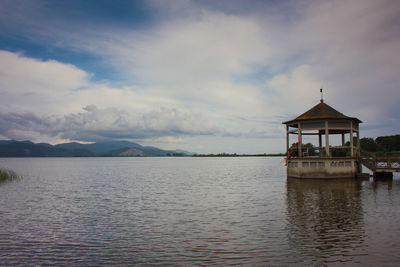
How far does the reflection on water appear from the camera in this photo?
9.31 meters

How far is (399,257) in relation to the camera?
870 centimetres

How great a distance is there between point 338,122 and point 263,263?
26.6 m

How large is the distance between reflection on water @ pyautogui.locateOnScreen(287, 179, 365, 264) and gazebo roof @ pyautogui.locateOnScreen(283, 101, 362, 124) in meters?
11.7

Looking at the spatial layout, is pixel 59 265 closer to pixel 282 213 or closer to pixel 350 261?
pixel 350 261

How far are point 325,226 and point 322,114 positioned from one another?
2135 centimetres

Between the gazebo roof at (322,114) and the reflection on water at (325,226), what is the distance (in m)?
11.7

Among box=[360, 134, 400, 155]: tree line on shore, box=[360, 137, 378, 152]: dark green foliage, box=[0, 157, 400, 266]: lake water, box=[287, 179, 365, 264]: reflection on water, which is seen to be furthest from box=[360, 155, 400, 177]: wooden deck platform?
box=[360, 137, 378, 152]: dark green foliage

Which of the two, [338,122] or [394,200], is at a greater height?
[338,122]

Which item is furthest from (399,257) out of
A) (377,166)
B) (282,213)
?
(377,166)

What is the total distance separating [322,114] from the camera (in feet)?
103

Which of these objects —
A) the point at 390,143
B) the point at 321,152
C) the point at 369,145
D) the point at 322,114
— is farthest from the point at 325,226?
the point at 390,143

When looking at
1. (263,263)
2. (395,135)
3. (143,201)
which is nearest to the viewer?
(263,263)

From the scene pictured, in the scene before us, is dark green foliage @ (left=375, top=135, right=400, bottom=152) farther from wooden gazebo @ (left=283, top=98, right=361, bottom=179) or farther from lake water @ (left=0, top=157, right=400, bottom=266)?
lake water @ (left=0, top=157, right=400, bottom=266)

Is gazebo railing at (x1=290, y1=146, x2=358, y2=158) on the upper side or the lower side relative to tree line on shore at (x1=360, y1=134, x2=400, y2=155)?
lower
